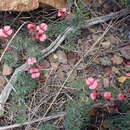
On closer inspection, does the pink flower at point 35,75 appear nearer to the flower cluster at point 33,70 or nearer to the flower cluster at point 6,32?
the flower cluster at point 33,70

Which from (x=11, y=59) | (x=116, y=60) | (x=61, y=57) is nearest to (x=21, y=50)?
(x=11, y=59)

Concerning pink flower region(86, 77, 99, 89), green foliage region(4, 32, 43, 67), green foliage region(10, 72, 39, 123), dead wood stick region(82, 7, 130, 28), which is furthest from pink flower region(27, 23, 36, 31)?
pink flower region(86, 77, 99, 89)

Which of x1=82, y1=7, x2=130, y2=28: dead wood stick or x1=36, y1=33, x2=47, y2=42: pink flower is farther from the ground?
x1=82, y1=7, x2=130, y2=28: dead wood stick

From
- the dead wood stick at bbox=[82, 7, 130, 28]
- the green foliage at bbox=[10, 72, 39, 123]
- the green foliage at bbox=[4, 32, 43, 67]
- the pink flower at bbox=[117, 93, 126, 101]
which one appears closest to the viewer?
the pink flower at bbox=[117, 93, 126, 101]

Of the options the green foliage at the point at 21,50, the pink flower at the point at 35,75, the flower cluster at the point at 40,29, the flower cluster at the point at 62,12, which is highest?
the flower cluster at the point at 62,12

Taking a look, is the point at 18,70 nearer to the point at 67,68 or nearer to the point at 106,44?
the point at 67,68

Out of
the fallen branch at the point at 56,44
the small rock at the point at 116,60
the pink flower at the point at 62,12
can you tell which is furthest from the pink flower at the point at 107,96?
the pink flower at the point at 62,12

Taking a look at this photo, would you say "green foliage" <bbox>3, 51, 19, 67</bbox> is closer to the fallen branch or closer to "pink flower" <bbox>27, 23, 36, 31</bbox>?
the fallen branch

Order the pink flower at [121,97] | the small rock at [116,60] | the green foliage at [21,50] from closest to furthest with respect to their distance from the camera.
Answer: the pink flower at [121,97] < the green foliage at [21,50] < the small rock at [116,60]

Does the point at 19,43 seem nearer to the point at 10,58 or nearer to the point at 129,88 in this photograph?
the point at 10,58

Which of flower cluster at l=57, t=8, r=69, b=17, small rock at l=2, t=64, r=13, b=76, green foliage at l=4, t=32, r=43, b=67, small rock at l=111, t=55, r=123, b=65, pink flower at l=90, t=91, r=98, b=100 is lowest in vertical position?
pink flower at l=90, t=91, r=98, b=100

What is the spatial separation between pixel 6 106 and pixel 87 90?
2.39 feet

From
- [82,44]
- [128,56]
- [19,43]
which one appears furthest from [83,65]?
[19,43]

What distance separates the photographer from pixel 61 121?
2754 millimetres
